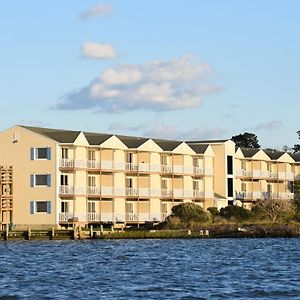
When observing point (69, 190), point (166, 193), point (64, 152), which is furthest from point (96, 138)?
point (166, 193)

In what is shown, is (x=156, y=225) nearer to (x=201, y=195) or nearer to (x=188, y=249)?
(x=201, y=195)

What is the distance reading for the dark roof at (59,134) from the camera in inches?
3750

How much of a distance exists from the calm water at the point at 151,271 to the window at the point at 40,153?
63.2ft

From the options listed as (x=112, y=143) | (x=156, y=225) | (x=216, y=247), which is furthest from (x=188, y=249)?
(x=112, y=143)

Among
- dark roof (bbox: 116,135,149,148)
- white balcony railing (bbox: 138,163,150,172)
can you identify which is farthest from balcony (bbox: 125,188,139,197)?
dark roof (bbox: 116,135,149,148)

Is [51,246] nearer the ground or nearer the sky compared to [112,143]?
nearer the ground

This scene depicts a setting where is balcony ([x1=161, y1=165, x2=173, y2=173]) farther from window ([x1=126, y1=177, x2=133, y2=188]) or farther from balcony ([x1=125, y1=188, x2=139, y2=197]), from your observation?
balcony ([x1=125, y1=188, x2=139, y2=197])

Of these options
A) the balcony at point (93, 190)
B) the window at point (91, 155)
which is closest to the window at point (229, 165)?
the window at point (91, 155)

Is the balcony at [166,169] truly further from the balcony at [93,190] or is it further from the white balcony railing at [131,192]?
the balcony at [93,190]

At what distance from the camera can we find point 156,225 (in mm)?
93688

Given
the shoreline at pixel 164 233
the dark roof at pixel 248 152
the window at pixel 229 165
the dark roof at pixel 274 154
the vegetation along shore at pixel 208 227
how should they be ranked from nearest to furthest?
the shoreline at pixel 164 233 < the vegetation along shore at pixel 208 227 < the window at pixel 229 165 < the dark roof at pixel 248 152 < the dark roof at pixel 274 154

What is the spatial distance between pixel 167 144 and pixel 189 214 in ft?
54.0

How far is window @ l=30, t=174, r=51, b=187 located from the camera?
Result: 310 feet

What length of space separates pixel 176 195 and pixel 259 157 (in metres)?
18.2
